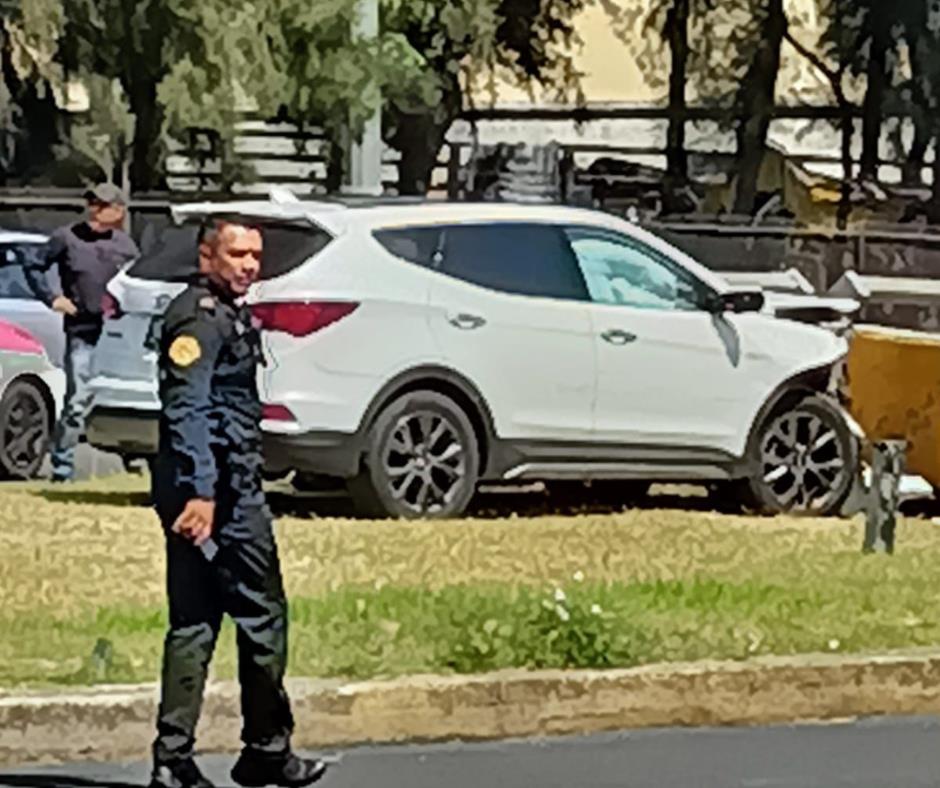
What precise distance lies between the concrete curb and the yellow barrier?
4899mm

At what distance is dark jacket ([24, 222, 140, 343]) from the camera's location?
A: 14586mm

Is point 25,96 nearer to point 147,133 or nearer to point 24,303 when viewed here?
point 147,133

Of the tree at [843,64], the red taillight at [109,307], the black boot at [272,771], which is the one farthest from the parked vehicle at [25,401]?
the tree at [843,64]

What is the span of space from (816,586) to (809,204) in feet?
77.0

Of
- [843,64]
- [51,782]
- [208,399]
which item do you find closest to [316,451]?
[51,782]

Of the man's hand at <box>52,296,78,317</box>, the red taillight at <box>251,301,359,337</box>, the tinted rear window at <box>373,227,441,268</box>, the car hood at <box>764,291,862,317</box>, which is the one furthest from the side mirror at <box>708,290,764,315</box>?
the man's hand at <box>52,296,78,317</box>

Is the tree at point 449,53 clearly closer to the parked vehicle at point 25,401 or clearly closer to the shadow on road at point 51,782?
the parked vehicle at point 25,401

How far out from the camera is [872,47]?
1341 inches

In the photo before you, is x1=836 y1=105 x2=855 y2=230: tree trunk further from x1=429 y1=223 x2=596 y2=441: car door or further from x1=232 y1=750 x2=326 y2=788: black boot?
x1=232 y1=750 x2=326 y2=788: black boot

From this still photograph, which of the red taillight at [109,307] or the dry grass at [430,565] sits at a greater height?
the red taillight at [109,307]

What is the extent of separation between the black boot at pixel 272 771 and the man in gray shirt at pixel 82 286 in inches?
250

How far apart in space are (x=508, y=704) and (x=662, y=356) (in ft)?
17.6

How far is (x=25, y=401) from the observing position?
15.8 meters

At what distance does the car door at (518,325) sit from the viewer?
13.4m
